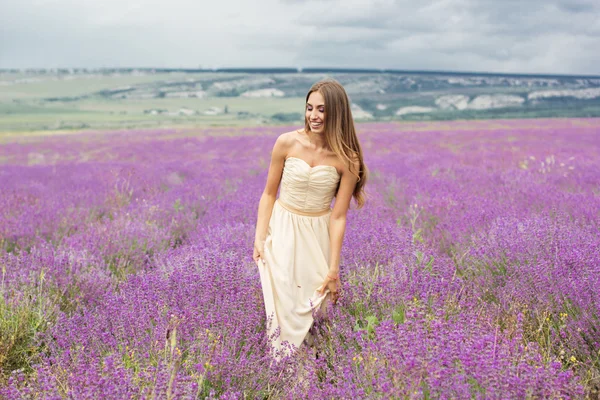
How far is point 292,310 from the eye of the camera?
8.55 ft

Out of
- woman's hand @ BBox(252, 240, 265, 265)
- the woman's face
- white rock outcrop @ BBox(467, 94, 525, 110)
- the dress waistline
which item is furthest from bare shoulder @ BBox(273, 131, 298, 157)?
white rock outcrop @ BBox(467, 94, 525, 110)

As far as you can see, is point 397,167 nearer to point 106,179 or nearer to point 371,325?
point 106,179

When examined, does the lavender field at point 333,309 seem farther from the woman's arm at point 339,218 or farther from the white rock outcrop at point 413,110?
the white rock outcrop at point 413,110

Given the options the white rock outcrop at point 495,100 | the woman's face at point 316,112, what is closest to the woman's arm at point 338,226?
the woman's face at point 316,112

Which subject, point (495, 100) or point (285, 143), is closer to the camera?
point (285, 143)

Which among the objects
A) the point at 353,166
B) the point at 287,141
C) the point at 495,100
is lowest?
the point at 495,100

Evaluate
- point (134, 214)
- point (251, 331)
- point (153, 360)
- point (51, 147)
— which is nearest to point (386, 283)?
point (251, 331)

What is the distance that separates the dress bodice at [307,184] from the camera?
2.60 meters

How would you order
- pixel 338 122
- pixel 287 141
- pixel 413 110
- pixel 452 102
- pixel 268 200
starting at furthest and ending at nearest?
1. pixel 452 102
2. pixel 413 110
3. pixel 268 200
4. pixel 287 141
5. pixel 338 122

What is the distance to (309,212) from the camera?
2723mm

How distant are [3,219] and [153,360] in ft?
10.7

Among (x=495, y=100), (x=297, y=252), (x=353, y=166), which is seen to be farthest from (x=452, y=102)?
(x=297, y=252)

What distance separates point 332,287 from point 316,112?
90 cm

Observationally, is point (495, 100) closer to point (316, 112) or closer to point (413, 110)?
point (413, 110)
